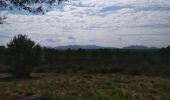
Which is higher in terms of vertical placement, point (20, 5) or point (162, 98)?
point (20, 5)

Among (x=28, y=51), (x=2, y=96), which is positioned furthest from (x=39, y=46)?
(x=2, y=96)

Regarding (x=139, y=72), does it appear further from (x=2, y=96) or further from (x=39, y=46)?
(x=2, y=96)

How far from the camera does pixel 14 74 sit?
38.4 metres

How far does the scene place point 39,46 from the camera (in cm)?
3925

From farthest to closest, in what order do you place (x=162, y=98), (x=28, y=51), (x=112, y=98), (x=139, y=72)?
(x=139, y=72)
(x=28, y=51)
(x=162, y=98)
(x=112, y=98)

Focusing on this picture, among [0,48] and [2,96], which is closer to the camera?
[2,96]

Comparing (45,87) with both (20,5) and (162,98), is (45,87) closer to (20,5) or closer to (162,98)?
(162,98)

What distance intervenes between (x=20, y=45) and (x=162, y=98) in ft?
71.1

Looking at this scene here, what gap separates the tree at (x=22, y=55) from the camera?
38.1 meters

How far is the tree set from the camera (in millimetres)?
38094

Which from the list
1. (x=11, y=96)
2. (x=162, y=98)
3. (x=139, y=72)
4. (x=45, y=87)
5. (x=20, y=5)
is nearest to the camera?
(x=20, y=5)

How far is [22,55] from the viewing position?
3812 centimetres

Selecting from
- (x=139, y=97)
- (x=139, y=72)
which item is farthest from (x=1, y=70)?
(x=139, y=97)

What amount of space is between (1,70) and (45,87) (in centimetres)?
2266
